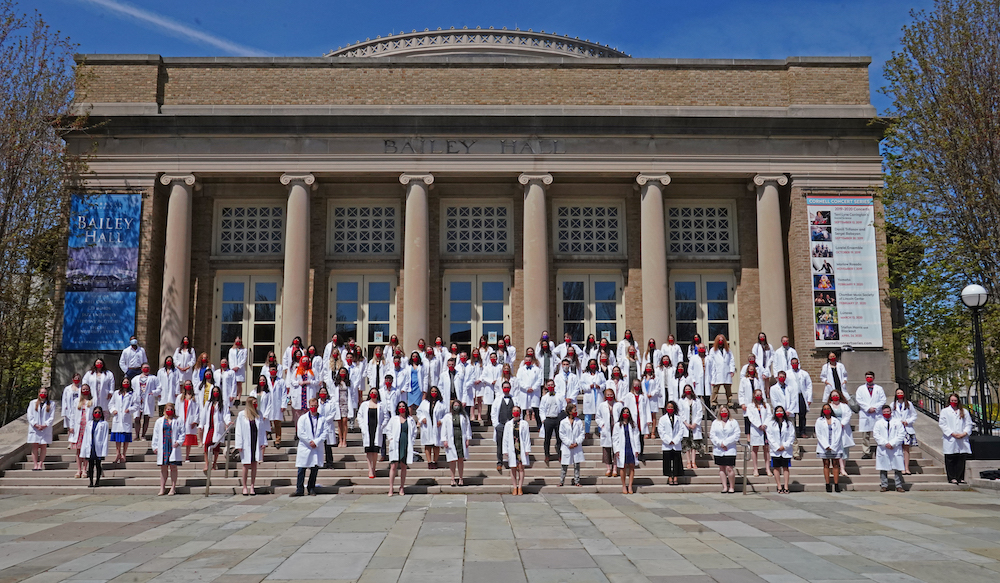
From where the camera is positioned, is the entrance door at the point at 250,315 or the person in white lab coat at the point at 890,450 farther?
the entrance door at the point at 250,315

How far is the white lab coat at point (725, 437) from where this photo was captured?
13836 mm

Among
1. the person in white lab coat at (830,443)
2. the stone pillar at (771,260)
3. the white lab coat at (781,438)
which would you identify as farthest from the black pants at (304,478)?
the stone pillar at (771,260)

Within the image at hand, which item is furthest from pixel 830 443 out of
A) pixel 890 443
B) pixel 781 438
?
pixel 890 443

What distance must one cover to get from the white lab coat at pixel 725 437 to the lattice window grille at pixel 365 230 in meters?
11.4

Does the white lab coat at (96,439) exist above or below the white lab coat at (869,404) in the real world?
below

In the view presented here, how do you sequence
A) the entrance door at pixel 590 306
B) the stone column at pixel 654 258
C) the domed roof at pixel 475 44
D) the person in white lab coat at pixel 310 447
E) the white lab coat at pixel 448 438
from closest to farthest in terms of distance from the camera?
the person in white lab coat at pixel 310 447 < the white lab coat at pixel 448 438 < the stone column at pixel 654 258 < the entrance door at pixel 590 306 < the domed roof at pixel 475 44

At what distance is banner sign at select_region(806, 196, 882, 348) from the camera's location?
67.9 ft

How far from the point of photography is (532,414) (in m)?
17.2

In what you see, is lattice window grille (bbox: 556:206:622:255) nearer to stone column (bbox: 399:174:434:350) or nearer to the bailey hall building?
the bailey hall building

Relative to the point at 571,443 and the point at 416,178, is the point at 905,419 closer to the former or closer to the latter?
the point at 571,443

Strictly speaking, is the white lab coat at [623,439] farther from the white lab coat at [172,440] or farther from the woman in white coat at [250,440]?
the white lab coat at [172,440]

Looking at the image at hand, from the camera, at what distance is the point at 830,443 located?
13789 mm

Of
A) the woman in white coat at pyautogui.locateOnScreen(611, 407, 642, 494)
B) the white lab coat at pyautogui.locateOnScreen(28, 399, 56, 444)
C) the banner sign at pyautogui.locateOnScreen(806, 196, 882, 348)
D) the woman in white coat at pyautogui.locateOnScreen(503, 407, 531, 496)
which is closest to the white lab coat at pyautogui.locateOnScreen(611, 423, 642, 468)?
the woman in white coat at pyautogui.locateOnScreen(611, 407, 642, 494)

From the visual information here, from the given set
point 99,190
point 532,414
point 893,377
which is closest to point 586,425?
point 532,414
